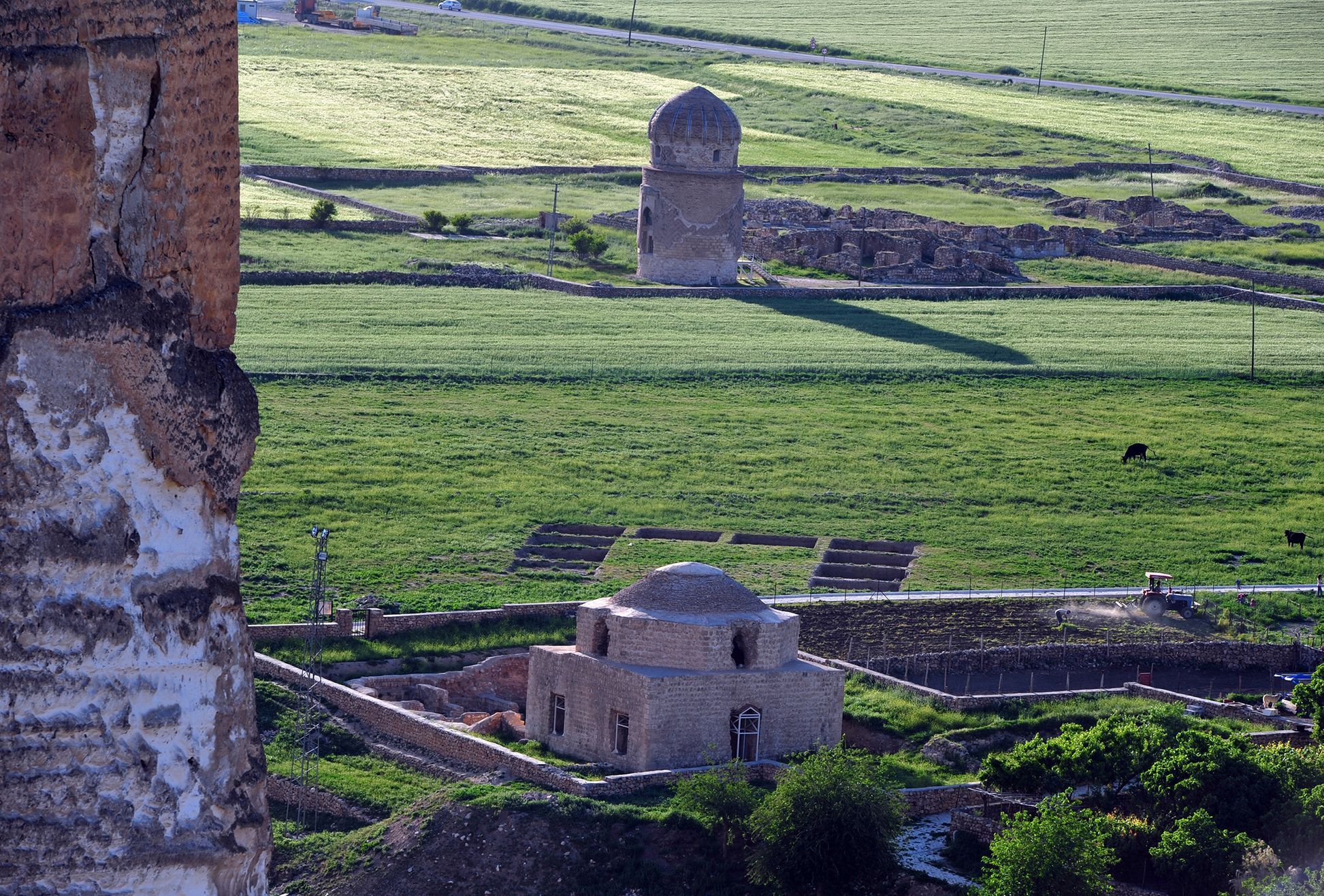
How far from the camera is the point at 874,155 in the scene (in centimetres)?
10919

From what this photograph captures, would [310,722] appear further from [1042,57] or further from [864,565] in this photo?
[1042,57]

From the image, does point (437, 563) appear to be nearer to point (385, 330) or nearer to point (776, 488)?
point (776, 488)

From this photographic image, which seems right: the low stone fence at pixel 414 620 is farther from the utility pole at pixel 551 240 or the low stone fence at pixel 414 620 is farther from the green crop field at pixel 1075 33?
the green crop field at pixel 1075 33

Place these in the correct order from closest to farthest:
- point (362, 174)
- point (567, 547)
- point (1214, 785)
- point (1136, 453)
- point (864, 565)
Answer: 1. point (1214, 785)
2. point (864, 565)
3. point (567, 547)
4. point (1136, 453)
5. point (362, 174)

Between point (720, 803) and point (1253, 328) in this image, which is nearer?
point (720, 803)

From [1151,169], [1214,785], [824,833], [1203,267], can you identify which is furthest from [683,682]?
[1151,169]

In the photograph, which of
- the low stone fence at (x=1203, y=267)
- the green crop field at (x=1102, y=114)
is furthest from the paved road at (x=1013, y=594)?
the green crop field at (x=1102, y=114)

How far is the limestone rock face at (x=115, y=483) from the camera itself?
640cm

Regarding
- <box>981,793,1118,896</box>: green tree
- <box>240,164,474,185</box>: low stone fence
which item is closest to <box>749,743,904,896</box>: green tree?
<box>981,793,1118,896</box>: green tree

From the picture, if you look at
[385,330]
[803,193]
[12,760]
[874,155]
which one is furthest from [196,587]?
[874,155]

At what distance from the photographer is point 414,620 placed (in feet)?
132

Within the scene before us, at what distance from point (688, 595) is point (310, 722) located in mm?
6662

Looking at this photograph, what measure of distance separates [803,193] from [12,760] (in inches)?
3580

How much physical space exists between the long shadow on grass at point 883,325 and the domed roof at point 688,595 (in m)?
31.6
